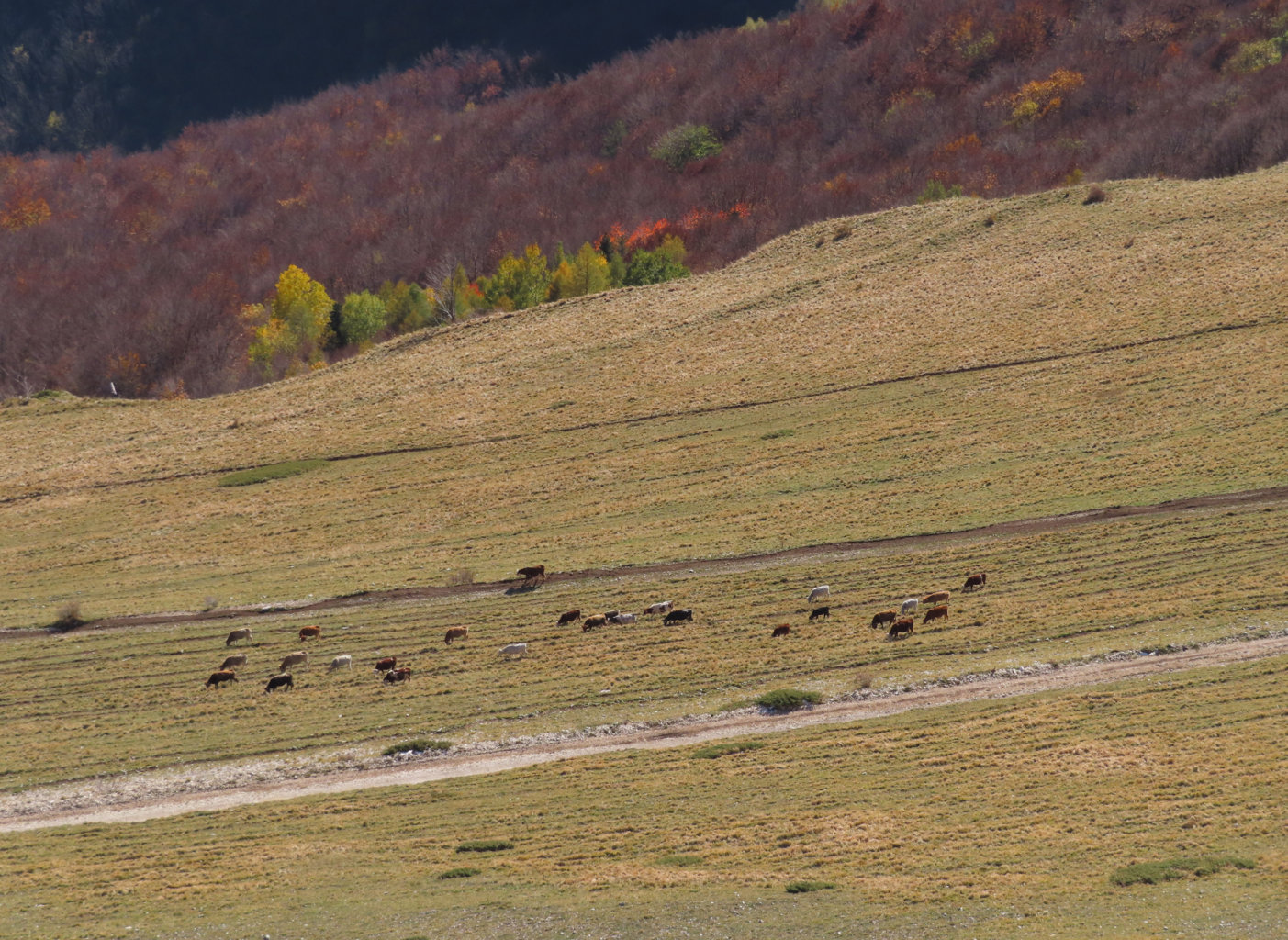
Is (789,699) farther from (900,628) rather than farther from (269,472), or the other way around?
(269,472)

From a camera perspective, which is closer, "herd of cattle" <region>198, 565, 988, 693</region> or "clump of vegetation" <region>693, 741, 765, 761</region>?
"clump of vegetation" <region>693, 741, 765, 761</region>

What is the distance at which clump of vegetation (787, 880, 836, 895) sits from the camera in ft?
89.9

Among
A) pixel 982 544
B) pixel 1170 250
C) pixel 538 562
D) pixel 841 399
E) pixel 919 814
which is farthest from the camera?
pixel 1170 250

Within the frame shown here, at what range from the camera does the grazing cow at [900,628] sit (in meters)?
44.3

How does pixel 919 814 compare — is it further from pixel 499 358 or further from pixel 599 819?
pixel 499 358

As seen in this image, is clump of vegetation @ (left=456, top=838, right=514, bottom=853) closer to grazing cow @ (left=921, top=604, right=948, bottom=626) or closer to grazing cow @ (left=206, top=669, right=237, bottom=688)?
grazing cow @ (left=921, top=604, right=948, bottom=626)

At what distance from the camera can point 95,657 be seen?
53250 mm

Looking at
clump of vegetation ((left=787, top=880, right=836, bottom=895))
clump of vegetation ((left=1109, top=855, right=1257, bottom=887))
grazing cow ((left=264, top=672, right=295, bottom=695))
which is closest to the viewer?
clump of vegetation ((left=1109, top=855, right=1257, bottom=887))

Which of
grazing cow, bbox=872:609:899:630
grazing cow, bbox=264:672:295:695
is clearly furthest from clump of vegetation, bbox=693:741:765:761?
grazing cow, bbox=264:672:295:695

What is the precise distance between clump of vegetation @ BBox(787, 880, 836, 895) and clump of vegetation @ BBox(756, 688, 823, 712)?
1253 cm

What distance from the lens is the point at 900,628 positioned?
4444 centimetres

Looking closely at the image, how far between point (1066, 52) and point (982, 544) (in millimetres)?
157587

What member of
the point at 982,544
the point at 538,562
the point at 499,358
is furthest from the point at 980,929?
the point at 499,358

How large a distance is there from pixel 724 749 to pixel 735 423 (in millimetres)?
39959
